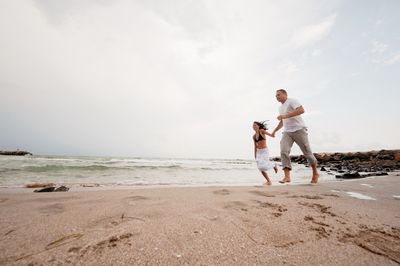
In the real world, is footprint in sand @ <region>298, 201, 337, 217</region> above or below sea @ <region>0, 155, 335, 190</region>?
above

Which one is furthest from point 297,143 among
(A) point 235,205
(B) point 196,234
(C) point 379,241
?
(B) point 196,234

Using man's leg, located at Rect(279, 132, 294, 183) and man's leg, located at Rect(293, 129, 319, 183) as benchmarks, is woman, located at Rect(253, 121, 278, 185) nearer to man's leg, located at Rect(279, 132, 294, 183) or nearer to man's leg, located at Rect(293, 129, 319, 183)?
man's leg, located at Rect(279, 132, 294, 183)

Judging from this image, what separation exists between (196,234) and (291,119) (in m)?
4.32

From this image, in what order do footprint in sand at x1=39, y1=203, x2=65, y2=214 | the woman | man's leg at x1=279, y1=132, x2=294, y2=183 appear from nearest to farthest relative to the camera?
1. footprint in sand at x1=39, y1=203, x2=65, y2=214
2. man's leg at x1=279, y1=132, x2=294, y2=183
3. the woman

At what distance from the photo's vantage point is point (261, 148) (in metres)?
5.27

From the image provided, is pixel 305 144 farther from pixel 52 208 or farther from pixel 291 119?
pixel 52 208

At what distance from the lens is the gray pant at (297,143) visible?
480 centimetres

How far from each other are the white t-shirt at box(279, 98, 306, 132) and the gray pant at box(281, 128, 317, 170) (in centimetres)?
10

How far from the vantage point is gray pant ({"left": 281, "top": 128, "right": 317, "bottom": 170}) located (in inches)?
189

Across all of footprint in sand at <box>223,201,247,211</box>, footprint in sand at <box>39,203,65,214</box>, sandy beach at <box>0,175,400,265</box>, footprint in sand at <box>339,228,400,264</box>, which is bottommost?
footprint in sand at <box>339,228,400,264</box>

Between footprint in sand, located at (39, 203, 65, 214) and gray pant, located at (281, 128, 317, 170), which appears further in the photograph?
gray pant, located at (281, 128, 317, 170)

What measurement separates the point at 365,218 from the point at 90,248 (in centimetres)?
226

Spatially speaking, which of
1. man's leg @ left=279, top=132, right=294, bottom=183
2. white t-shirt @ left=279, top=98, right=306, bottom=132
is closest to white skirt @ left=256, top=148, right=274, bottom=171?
man's leg @ left=279, top=132, right=294, bottom=183

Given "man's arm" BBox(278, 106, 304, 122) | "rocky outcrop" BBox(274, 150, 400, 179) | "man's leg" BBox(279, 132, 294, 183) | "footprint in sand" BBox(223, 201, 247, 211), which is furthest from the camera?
"rocky outcrop" BBox(274, 150, 400, 179)
